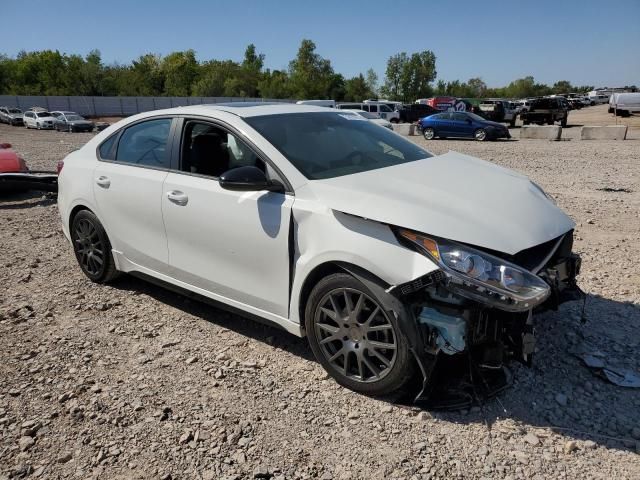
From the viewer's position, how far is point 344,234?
2812mm

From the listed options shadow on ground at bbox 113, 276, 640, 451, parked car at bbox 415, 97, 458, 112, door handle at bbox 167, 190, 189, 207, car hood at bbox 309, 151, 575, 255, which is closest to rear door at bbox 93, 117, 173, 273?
door handle at bbox 167, 190, 189, 207

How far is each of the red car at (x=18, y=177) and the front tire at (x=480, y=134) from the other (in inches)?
732

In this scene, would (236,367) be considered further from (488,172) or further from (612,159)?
(612,159)

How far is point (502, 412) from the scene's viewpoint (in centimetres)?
280

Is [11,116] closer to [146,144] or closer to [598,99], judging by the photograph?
[146,144]

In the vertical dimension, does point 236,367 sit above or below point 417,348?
below

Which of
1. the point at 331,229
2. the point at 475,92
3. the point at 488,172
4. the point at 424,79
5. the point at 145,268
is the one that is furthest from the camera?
the point at 475,92

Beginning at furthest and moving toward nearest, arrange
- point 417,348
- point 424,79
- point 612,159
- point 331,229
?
1. point 424,79
2. point 612,159
3. point 331,229
4. point 417,348

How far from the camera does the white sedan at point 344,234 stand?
8.55 ft

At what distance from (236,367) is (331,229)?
123 centimetres

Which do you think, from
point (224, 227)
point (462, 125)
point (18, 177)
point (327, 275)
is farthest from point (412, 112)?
point (327, 275)

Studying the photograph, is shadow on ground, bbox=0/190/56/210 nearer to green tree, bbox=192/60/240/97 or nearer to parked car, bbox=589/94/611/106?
parked car, bbox=589/94/611/106

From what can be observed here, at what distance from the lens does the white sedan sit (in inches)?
103

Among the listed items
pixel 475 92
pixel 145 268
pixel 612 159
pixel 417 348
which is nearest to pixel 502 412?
pixel 417 348
